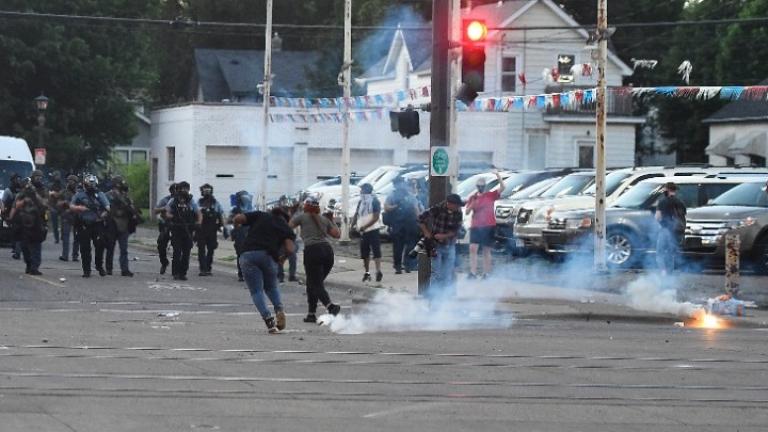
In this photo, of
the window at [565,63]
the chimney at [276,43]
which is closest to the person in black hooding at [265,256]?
the window at [565,63]

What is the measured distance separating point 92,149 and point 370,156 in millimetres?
12450

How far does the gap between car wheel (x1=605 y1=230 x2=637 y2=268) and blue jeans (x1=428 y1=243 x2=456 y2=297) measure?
6.20 meters

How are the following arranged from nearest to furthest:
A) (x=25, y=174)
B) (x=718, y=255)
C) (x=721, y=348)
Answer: (x=721, y=348) → (x=718, y=255) → (x=25, y=174)

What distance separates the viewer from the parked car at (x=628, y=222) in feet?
85.3

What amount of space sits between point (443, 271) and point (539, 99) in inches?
478

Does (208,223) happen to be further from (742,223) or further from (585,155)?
(585,155)

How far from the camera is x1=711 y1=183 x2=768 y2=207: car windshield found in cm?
2620

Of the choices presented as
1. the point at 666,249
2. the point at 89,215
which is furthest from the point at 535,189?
the point at 89,215

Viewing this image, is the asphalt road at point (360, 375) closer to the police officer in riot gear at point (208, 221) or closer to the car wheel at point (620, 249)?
the car wheel at point (620, 249)

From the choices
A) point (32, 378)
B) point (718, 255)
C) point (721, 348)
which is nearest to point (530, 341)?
point (721, 348)

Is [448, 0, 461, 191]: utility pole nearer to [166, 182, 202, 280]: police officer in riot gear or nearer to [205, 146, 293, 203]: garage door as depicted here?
[166, 182, 202, 280]: police officer in riot gear

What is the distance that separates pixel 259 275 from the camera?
55.2 ft

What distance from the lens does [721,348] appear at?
16125mm

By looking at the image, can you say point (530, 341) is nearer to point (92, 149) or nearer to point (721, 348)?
point (721, 348)
